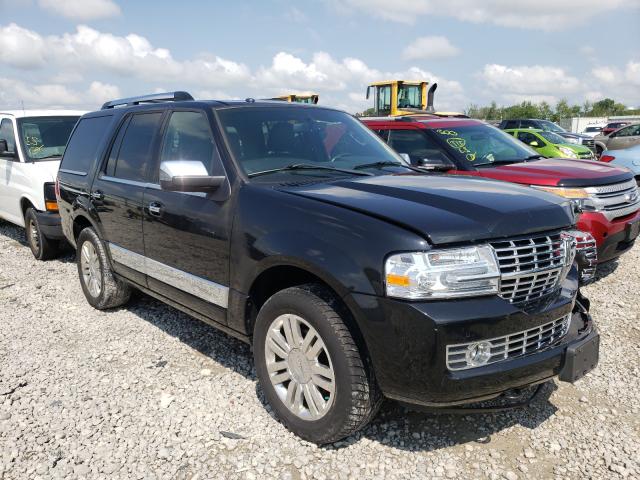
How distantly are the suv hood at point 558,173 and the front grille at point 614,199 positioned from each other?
64 mm

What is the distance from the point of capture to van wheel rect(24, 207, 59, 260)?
688 cm

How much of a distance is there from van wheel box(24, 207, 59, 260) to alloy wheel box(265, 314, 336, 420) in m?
5.06

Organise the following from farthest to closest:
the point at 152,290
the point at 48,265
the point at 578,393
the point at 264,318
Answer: the point at 48,265 < the point at 152,290 < the point at 578,393 < the point at 264,318

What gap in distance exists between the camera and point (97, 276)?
198 inches

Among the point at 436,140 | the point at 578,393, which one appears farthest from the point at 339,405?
the point at 436,140

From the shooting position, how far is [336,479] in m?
2.68

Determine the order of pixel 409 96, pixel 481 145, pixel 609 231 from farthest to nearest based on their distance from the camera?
pixel 409 96
pixel 481 145
pixel 609 231

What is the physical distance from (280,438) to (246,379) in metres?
0.78

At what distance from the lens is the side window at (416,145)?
20.6 ft

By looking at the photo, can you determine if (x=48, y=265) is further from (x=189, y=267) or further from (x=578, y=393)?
(x=578, y=393)

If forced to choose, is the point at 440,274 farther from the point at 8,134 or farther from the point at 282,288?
the point at 8,134

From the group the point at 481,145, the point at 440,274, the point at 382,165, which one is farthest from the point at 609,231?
the point at 440,274

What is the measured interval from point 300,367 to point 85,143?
11.7 feet

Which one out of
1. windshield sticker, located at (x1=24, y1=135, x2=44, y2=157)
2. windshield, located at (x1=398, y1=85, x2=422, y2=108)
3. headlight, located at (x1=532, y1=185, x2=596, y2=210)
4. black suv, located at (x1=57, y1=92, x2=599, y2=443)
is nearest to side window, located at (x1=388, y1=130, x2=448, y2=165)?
headlight, located at (x1=532, y1=185, x2=596, y2=210)
